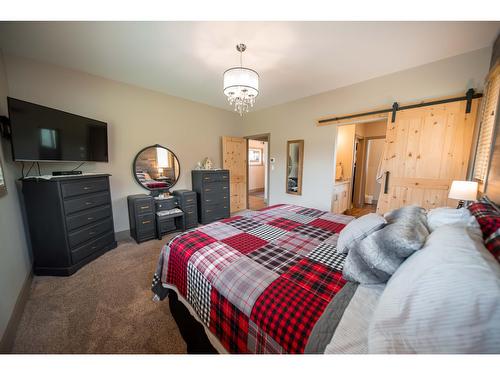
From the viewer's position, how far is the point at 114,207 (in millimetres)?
2799

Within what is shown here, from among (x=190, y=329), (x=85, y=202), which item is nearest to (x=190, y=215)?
(x=85, y=202)

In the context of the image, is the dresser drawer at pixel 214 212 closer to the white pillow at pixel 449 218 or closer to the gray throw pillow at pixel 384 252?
the gray throw pillow at pixel 384 252

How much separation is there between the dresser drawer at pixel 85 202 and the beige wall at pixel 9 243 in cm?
38

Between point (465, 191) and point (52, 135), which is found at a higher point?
point (52, 135)

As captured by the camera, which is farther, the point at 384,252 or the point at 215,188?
the point at 215,188

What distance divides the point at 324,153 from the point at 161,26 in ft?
A: 9.43

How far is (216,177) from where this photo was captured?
3676 millimetres

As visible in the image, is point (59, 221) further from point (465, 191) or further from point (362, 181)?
point (362, 181)

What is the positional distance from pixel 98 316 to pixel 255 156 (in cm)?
597

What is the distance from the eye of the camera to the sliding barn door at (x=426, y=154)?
2.09 meters

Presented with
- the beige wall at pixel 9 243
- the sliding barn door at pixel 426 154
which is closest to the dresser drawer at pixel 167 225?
the beige wall at pixel 9 243

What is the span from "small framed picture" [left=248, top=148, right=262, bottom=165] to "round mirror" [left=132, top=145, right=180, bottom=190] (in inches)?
139

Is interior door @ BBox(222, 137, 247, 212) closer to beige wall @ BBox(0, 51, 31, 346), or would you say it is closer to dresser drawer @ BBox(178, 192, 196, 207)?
dresser drawer @ BBox(178, 192, 196, 207)

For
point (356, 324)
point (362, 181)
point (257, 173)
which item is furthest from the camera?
point (257, 173)
